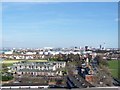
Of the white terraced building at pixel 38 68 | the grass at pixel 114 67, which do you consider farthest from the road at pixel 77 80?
the grass at pixel 114 67

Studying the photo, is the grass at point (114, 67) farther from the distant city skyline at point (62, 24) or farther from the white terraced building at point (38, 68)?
the white terraced building at point (38, 68)

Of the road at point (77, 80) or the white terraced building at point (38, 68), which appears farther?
the road at point (77, 80)

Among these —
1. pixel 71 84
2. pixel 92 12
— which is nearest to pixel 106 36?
pixel 92 12

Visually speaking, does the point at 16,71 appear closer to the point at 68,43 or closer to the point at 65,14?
the point at 68,43

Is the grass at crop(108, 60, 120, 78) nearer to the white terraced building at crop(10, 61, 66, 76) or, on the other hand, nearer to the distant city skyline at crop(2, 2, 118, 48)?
the distant city skyline at crop(2, 2, 118, 48)

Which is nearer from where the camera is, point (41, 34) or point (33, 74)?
point (33, 74)

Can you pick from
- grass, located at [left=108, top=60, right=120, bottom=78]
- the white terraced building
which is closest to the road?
the white terraced building

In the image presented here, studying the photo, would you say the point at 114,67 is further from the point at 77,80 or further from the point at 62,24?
the point at 62,24

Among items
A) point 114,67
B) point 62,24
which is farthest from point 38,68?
point 114,67
